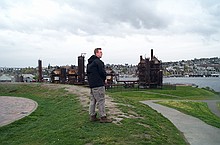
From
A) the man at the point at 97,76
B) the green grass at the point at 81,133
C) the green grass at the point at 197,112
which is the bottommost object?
the green grass at the point at 197,112

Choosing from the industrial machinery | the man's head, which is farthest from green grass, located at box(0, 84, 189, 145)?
the industrial machinery

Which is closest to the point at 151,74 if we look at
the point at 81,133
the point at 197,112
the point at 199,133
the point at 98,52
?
the point at 197,112

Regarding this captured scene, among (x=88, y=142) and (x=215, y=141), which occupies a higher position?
(x=88, y=142)

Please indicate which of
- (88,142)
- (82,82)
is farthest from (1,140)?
(82,82)

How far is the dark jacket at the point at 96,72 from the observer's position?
7.59 meters

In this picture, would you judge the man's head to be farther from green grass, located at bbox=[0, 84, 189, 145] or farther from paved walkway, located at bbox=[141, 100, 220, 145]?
paved walkway, located at bbox=[141, 100, 220, 145]

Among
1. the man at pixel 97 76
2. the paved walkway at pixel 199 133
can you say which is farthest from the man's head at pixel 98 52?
the paved walkway at pixel 199 133

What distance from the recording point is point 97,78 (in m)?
7.67

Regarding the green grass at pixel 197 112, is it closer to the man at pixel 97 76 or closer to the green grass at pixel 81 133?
the green grass at pixel 81 133

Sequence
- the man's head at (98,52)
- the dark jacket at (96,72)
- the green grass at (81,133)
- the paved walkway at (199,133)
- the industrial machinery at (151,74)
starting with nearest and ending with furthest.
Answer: the green grass at (81,133) → the dark jacket at (96,72) → the man's head at (98,52) → the paved walkway at (199,133) → the industrial machinery at (151,74)

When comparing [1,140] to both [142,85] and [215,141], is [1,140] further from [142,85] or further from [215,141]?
[142,85]

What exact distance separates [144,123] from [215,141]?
7.56ft

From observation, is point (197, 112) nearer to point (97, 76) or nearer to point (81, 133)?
point (97, 76)

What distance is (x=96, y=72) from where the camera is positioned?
301 inches
